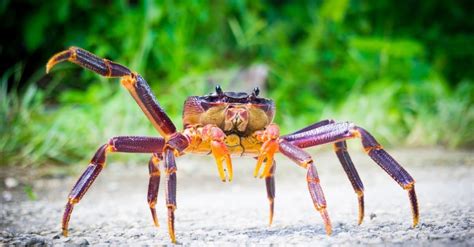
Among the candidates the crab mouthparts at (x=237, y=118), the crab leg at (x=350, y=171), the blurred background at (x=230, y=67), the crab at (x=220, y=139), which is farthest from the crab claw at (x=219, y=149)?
the blurred background at (x=230, y=67)

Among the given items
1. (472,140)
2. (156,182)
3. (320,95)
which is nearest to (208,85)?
(320,95)

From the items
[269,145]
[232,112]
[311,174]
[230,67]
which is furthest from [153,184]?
[230,67]

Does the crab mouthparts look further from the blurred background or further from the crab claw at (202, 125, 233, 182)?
the blurred background

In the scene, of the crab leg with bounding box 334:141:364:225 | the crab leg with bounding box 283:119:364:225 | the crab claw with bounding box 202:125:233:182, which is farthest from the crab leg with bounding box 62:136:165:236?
the crab leg with bounding box 334:141:364:225

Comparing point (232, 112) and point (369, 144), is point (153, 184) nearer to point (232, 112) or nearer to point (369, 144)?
point (232, 112)

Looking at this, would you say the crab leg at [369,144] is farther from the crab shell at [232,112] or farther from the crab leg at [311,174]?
the crab shell at [232,112]
